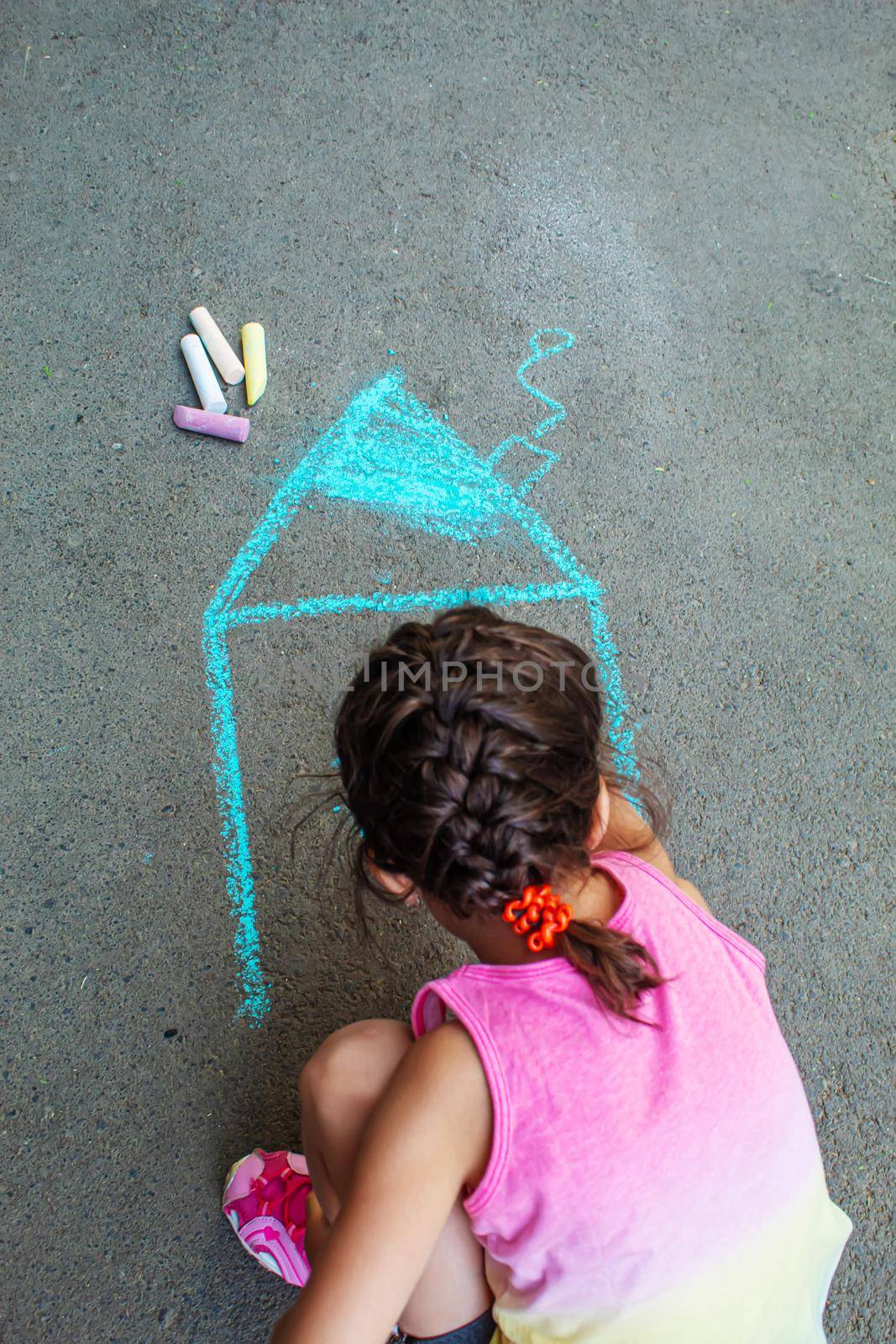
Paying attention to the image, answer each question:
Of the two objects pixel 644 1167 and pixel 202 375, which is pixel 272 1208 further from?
pixel 202 375

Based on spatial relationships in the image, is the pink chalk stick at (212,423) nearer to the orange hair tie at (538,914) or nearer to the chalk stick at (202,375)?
the chalk stick at (202,375)

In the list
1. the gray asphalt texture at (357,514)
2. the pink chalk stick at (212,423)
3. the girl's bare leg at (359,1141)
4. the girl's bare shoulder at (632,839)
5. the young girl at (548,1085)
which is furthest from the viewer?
the pink chalk stick at (212,423)

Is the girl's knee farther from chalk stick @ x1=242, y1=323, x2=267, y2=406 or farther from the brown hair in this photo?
chalk stick @ x1=242, y1=323, x2=267, y2=406

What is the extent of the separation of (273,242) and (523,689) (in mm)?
1914

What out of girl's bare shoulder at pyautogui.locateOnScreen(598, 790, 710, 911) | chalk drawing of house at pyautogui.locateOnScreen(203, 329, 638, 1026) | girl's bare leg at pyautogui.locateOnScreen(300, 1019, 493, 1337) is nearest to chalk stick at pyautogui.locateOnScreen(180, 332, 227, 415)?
chalk drawing of house at pyautogui.locateOnScreen(203, 329, 638, 1026)

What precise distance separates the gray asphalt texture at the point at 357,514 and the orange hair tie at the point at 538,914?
0.87m

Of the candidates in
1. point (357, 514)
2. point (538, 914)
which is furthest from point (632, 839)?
point (357, 514)

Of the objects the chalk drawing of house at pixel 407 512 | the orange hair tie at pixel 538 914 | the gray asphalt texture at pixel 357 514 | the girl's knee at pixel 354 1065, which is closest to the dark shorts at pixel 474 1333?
the girl's knee at pixel 354 1065

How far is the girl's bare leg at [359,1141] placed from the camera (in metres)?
1.40

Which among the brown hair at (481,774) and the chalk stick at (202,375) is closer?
the brown hair at (481,774)

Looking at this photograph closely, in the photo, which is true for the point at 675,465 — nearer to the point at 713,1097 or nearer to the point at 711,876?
the point at 711,876

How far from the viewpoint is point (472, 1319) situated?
1.42 metres

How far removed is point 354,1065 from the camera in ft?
4.93

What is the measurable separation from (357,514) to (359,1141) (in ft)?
4.73
